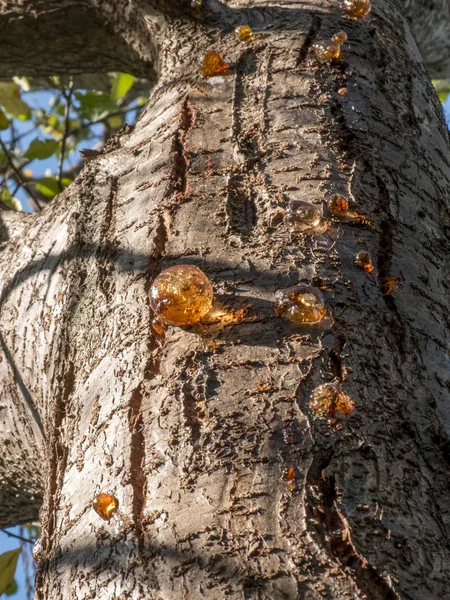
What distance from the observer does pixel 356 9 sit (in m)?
1.59

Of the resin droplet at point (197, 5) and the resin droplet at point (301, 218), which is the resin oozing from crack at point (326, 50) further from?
the resin droplet at point (301, 218)

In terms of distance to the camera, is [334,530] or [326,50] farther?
[326,50]

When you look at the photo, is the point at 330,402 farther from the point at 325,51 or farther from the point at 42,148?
the point at 42,148

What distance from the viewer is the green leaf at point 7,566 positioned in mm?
1744

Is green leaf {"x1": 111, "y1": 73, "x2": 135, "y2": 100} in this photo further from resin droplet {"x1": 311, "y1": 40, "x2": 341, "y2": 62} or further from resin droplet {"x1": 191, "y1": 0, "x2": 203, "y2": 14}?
resin droplet {"x1": 311, "y1": 40, "x2": 341, "y2": 62}

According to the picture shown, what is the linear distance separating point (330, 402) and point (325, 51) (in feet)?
2.77

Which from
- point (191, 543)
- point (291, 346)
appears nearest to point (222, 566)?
point (191, 543)

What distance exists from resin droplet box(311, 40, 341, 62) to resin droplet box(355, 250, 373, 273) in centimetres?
54

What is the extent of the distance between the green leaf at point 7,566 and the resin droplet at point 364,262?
1216 millimetres

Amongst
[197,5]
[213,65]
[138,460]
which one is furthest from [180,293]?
[197,5]

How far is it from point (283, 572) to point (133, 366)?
382mm

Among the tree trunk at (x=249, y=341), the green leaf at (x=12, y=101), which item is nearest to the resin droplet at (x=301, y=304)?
the tree trunk at (x=249, y=341)

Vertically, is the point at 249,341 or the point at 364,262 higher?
the point at 364,262

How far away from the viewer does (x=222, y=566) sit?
770mm
